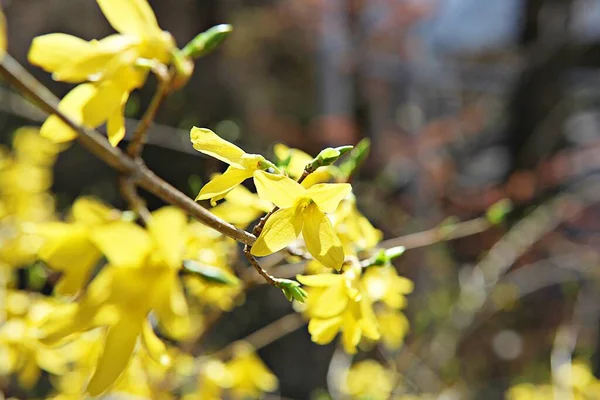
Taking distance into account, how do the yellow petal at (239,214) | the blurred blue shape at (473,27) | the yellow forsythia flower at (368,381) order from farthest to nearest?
the blurred blue shape at (473,27) < the yellow forsythia flower at (368,381) < the yellow petal at (239,214)

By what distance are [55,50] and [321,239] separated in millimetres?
349

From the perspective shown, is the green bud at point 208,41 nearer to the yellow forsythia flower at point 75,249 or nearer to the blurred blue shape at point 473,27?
the yellow forsythia flower at point 75,249

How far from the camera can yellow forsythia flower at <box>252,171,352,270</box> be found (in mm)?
414

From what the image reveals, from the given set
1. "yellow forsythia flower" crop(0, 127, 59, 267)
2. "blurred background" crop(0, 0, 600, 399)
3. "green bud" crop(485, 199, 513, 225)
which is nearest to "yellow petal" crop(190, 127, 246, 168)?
"green bud" crop(485, 199, 513, 225)

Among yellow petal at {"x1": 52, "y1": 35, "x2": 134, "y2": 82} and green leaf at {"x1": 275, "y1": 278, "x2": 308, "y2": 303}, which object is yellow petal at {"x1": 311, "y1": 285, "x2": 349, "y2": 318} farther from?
yellow petal at {"x1": 52, "y1": 35, "x2": 134, "y2": 82}

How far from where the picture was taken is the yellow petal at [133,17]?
565mm

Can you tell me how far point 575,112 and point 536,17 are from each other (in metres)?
0.67

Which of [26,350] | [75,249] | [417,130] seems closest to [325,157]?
[75,249]

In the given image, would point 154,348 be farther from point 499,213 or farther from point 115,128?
point 499,213

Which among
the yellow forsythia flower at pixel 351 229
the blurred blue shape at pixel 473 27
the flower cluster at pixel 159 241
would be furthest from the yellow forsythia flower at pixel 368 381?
the blurred blue shape at pixel 473 27

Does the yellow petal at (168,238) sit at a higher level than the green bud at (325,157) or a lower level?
lower

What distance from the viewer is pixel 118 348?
16.8 inches

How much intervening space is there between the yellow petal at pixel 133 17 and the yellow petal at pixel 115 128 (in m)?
0.10

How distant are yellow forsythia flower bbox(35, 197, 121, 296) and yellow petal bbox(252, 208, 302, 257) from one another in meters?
0.16
